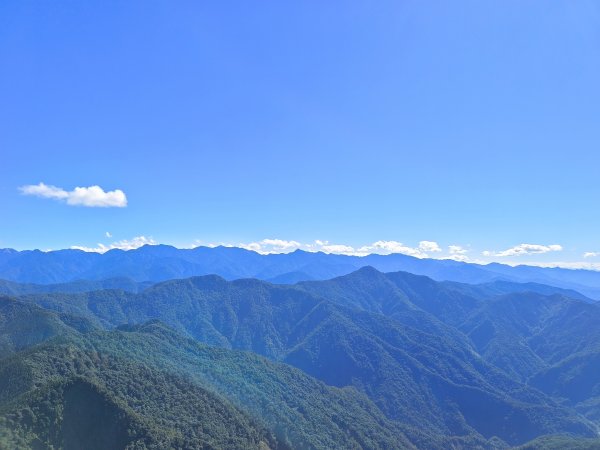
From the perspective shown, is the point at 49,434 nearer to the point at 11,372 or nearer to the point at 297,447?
the point at 11,372

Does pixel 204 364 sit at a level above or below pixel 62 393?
below

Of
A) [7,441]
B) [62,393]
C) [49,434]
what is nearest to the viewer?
[7,441]

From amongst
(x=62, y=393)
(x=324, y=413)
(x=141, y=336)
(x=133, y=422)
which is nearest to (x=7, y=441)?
(x=62, y=393)

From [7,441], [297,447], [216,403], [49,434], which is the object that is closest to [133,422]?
[49,434]

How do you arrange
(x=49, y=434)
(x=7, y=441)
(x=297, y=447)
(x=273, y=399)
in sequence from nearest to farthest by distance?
(x=7, y=441), (x=49, y=434), (x=297, y=447), (x=273, y=399)

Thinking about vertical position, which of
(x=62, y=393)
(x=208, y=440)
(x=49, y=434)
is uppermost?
(x=62, y=393)

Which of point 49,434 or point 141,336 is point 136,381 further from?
point 141,336

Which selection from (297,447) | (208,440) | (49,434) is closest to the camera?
(49,434)

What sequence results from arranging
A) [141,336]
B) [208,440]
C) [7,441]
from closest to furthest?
[7,441] < [208,440] < [141,336]

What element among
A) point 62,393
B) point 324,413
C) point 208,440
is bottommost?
point 324,413

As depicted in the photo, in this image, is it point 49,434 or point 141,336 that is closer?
point 49,434
